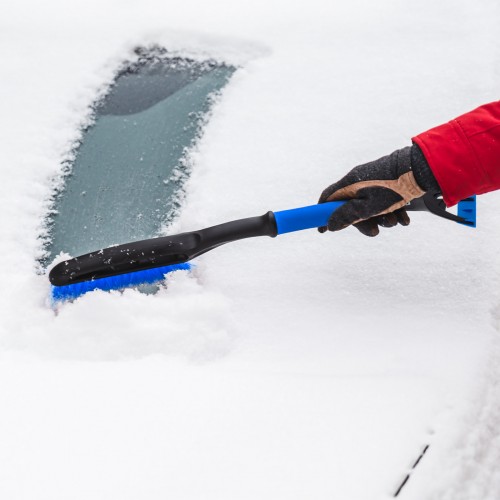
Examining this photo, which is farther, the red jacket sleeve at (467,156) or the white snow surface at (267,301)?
the red jacket sleeve at (467,156)

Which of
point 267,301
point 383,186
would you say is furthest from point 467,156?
point 267,301

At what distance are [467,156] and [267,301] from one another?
1.62ft

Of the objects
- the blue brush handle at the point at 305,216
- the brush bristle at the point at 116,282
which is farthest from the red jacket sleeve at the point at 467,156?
the brush bristle at the point at 116,282

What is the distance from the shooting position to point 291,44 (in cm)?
174

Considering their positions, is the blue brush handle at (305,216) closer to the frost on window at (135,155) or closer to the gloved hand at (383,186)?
the gloved hand at (383,186)

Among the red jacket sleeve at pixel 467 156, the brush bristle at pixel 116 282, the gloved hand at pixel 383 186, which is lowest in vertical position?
the brush bristle at pixel 116 282

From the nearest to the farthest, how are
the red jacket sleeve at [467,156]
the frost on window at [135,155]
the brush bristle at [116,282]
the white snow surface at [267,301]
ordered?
the white snow surface at [267,301] < the red jacket sleeve at [467,156] < the brush bristle at [116,282] < the frost on window at [135,155]

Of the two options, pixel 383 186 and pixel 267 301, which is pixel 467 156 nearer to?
pixel 383 186

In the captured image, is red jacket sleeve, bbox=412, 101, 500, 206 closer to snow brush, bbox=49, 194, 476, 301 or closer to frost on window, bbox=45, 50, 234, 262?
snow brush, bbox=49, 194, 476, 301

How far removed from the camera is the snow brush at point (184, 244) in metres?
1.20

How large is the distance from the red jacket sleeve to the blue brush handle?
0.67ft

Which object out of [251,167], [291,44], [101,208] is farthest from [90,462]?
[291,44]

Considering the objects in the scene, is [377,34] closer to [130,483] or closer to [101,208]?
[101,208]

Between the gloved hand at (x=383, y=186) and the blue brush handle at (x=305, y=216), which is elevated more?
the gloved hand at (x=383, y=186)
